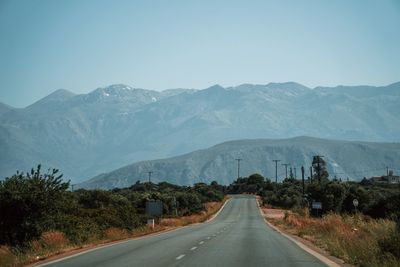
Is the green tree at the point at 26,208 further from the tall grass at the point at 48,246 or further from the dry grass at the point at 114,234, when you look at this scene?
the dry grass at the point at 114,234

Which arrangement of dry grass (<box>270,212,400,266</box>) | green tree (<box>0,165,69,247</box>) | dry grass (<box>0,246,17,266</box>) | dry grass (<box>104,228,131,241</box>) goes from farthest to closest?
dry grass (<box>104,228,131,241</box>) < green tree (<box>0,165,69,247</box>) < dry grass (<box>0,246,17,266</box>) < dry grass (<box>270,212,400,266</box>)

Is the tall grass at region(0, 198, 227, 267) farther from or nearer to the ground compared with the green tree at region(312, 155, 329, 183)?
nearer to the ground

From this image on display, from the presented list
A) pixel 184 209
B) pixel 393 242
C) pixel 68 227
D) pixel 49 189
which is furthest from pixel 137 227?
pixel 184 209

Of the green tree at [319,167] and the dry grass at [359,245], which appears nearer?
the dry grass at [359,245]

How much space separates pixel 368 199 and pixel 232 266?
71.0 meters

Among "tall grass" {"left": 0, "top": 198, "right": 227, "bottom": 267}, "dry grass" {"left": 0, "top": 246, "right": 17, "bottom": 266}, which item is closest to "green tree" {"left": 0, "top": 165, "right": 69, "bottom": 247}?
"tall grass" {"left": 0, "top": 198, "right": 227, "bottom": 267}

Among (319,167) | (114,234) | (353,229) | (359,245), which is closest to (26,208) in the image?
(114,234)

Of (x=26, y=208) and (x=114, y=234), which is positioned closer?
(x=26, y=208)

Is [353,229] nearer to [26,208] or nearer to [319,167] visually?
[26,208]

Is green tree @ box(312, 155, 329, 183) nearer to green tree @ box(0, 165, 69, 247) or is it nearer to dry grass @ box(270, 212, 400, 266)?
dry grass @ box(270, 212, 400, 266)

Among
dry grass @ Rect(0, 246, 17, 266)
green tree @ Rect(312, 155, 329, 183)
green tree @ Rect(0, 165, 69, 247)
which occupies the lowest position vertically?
dry grass @ Rect(0, 246, 17, 266)

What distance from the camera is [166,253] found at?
74.1 ft

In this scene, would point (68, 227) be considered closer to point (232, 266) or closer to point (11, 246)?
point (11, 246)

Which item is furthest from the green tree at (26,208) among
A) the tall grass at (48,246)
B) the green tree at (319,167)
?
the green tree at (319,167)
